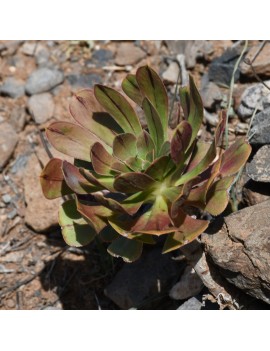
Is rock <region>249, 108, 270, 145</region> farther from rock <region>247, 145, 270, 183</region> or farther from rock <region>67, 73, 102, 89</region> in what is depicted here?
rock <region>67, 73, 102, 89</region>

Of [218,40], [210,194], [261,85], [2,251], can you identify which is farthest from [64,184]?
[218,40]

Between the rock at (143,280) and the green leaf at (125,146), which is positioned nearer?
the green leaf at (125,146)

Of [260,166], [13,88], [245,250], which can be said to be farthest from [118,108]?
[13,88]

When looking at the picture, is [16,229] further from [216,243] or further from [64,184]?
[216,243]

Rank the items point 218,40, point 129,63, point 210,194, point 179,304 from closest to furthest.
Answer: point 210,194 → point 179,304 → point 218,40 → point 129,63

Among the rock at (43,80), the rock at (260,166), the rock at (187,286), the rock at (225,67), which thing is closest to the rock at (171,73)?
the rock at (225,67)

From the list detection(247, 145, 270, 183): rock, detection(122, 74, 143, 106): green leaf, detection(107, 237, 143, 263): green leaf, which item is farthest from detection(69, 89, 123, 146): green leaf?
detection(247, 145, 270, 183): rock

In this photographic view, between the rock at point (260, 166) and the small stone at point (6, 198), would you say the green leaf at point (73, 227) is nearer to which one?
the rock at point (260, 166)
